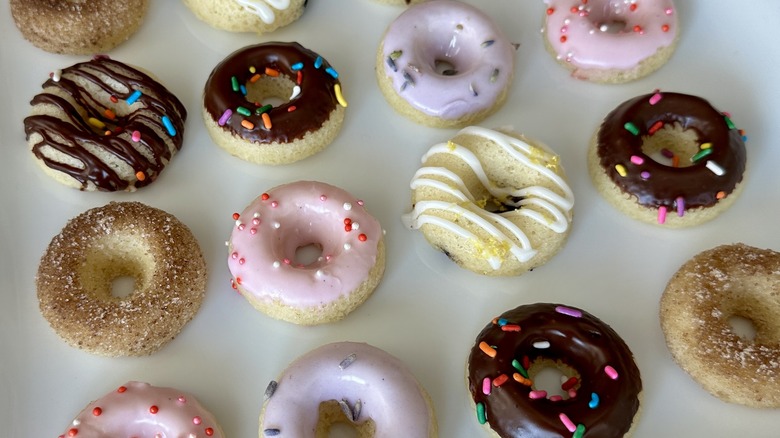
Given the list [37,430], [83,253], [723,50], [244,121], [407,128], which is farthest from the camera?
[723,50]

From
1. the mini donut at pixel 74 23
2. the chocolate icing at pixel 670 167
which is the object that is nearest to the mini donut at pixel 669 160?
the chocolate icing at pixel 670 167

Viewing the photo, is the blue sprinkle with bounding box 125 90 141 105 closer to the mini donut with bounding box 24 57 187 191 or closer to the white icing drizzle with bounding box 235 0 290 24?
the mini donut with bounding box 24 57 187 191

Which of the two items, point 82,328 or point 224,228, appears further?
point 224,228

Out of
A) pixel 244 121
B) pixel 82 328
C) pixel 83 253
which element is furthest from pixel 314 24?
pixel 82 328

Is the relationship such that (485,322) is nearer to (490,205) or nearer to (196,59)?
(490,205)

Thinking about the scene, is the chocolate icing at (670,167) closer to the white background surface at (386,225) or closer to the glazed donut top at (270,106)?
the white background surface at (386,225)

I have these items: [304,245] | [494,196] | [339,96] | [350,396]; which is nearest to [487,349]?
[350,396]

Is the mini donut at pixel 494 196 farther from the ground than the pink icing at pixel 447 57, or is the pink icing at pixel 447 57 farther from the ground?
the pink icing at pixel 447 57
